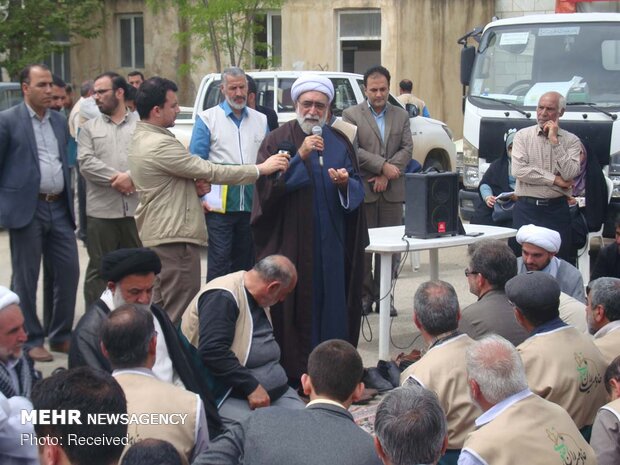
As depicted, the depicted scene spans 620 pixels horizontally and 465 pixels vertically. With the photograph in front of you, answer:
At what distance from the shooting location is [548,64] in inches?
413

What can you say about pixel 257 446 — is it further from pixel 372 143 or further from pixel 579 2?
pixel 579 2

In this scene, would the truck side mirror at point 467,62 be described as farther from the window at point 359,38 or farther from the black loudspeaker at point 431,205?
the window at point 359,38

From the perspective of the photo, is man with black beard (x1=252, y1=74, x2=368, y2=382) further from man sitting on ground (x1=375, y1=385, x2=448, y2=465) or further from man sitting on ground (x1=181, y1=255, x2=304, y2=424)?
man sitting on ground (x1=375, y1=385, x2=448, y2=465)

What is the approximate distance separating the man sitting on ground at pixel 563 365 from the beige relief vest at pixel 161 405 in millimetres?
1531

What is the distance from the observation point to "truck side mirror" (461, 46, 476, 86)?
11.0 metres

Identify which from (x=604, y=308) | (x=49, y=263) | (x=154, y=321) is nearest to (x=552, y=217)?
(x=604, y=308)

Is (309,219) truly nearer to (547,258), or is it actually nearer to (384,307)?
(384,307)

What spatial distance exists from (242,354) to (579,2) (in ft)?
26.3

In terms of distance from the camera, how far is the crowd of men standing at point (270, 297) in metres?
3.62

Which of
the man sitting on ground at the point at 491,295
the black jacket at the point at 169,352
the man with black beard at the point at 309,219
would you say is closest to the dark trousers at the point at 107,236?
the man with black beard at the point at 309,219

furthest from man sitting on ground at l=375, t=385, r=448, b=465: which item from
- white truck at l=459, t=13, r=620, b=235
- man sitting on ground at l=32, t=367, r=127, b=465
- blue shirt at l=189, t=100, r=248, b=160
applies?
white truck at l=459, t=13, r=620, b=235

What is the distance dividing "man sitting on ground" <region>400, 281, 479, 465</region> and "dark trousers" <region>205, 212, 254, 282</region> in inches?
112

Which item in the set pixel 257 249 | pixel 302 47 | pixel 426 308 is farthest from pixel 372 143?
pixel 302 47

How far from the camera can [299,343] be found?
6527 mm
